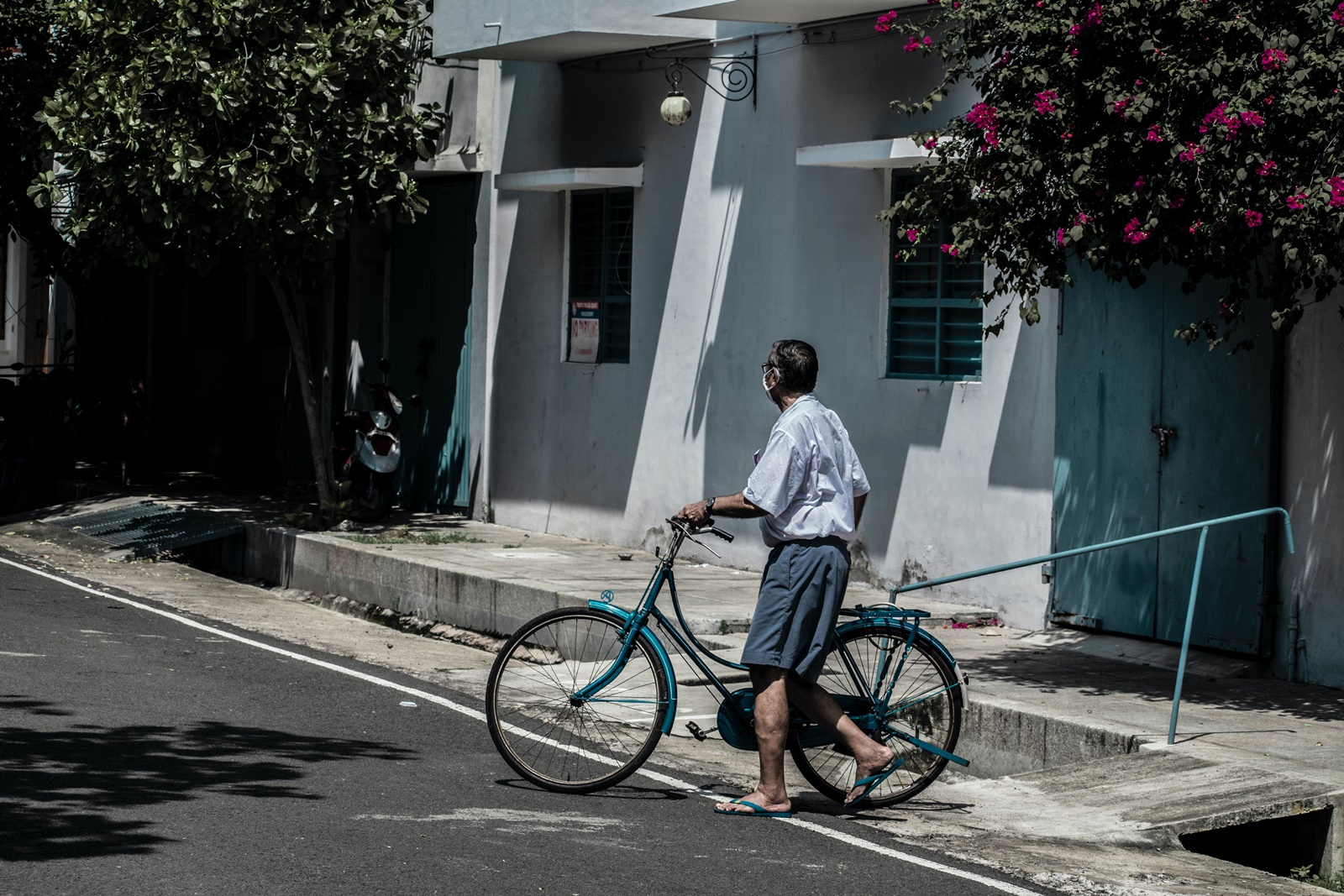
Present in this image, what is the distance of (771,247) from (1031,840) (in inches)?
291

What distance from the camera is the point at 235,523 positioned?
15.8 meters

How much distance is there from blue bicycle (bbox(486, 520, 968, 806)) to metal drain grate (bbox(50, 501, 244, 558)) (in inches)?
344

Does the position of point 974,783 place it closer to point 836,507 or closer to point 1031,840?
point 1031,840

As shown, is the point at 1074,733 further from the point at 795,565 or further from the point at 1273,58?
the point at 1273,58

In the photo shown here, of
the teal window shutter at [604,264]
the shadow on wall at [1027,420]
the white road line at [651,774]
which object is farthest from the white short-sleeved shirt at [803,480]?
the teal window shutter at [604,264]

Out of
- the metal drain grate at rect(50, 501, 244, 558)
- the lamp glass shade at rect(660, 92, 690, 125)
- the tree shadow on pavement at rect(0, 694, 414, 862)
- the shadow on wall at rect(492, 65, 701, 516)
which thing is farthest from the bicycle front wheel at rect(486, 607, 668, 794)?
the metal drain grate at rect(50, 501, 244, 558)

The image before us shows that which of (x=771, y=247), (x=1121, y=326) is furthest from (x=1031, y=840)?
(x=771, y=247)

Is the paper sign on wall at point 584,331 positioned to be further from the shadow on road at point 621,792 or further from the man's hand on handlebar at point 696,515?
the man's hand on handlebar at point 696,515

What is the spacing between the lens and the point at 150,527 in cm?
1630

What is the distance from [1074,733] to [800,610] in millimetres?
2036

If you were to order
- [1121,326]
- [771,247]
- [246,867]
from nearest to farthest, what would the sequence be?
[246,867]
[1121,326]
[771,247]

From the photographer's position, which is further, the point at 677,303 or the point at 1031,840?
the point at 677,303

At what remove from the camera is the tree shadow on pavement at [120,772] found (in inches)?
234

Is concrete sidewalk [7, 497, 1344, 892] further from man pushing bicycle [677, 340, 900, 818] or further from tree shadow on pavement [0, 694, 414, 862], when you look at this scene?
tree shadow on pavement [0, 694, 414, 862]
